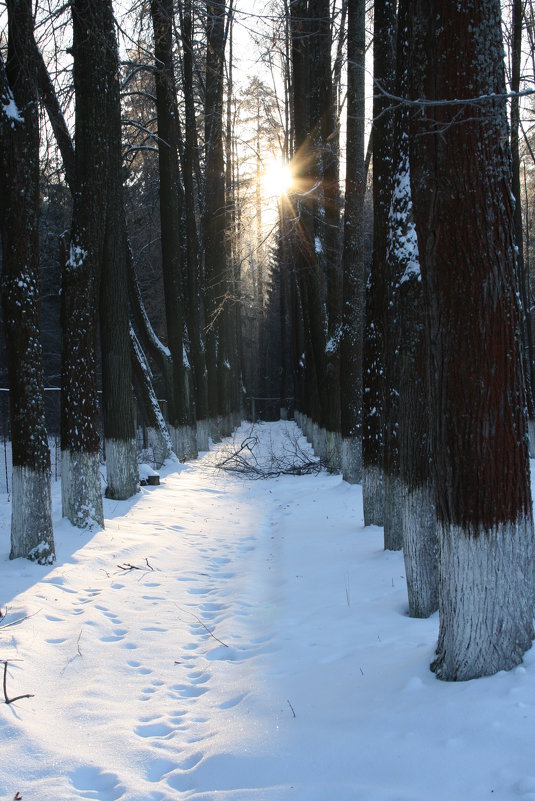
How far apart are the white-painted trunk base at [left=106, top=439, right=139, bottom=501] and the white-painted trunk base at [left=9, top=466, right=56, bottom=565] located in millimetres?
3877

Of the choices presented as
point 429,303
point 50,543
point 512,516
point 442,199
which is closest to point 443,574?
point 512,516

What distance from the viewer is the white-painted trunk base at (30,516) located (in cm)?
619

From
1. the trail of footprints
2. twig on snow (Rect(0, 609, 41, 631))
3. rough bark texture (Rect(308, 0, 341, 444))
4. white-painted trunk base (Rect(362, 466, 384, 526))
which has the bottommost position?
the trail of footprints

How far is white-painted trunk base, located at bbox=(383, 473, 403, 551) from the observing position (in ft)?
21.1

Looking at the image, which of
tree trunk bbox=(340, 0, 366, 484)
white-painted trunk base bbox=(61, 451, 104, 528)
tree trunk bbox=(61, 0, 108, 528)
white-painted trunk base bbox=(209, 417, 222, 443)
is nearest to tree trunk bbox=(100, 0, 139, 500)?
tree trunk bbox=(61, 0, 108, 528)

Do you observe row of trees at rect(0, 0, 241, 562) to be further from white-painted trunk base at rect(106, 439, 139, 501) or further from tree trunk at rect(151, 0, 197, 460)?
tree trunk at rect(151, 0, 197, 460)

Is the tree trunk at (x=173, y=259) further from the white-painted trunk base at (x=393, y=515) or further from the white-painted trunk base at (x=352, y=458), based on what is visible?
the white-painted trunk base at (x=393, y=515)

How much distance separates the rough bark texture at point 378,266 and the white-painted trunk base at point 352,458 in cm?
323

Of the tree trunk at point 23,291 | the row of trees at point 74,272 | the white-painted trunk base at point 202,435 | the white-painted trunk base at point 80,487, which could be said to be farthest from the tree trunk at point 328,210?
the white-painted trunk base at point 202,435

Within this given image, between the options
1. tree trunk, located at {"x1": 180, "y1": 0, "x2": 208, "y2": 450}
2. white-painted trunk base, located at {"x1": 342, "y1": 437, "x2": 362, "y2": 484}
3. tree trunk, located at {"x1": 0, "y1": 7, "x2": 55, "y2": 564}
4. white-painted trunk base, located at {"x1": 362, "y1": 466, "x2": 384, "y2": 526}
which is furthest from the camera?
tree trunk, located at {"x1": 180, "y1": 0, "x2": 208, "y2": 450}

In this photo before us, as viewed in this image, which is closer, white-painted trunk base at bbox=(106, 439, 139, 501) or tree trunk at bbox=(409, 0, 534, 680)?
tree trunk at bbox=(409, 0, 534, 680)

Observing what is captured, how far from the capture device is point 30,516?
6215 millimetres

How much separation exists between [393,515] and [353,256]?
5.31 meters

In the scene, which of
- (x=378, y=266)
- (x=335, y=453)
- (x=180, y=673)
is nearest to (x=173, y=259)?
(x=335, y=453)
